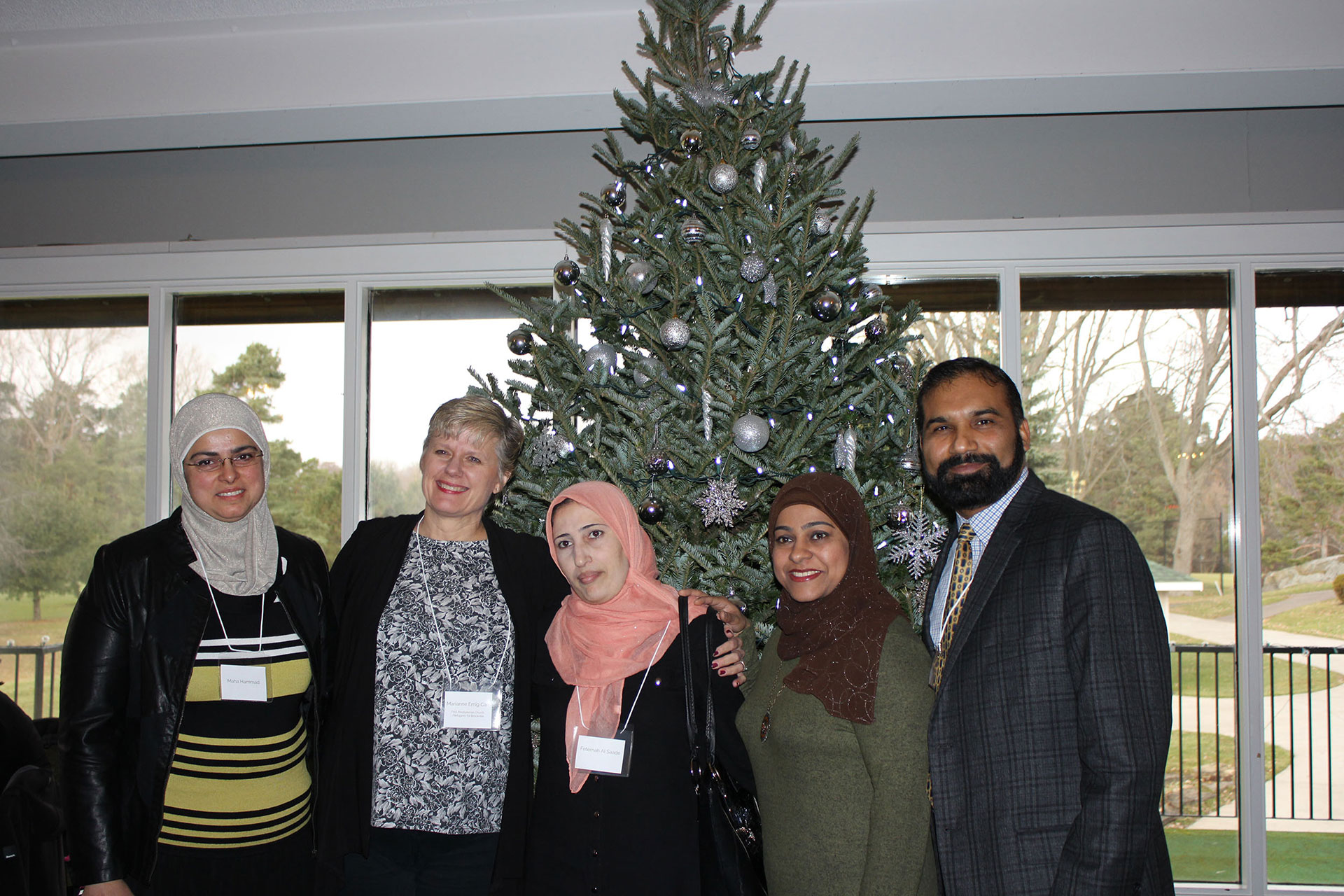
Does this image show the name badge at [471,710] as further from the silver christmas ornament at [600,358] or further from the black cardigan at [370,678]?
the silver christmas ornament at [600,358]

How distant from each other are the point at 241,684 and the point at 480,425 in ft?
2.87

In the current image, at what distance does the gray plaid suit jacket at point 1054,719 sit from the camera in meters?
1.44

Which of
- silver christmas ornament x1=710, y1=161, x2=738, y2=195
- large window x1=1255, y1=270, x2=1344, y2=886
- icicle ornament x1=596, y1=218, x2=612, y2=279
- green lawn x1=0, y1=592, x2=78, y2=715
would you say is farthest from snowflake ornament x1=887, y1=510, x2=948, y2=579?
green lawn x1=0, y1=592, x2=78, y2=715

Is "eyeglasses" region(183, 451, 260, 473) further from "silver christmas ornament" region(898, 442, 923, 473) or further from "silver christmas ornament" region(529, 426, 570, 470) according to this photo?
"silver christmas ornament" region(898, 442, 923, 473)

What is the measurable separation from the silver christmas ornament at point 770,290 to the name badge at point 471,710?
1.38 metres

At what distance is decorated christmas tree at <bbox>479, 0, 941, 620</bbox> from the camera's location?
2.33m

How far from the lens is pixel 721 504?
222 cm

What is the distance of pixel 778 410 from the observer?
242 centimetres

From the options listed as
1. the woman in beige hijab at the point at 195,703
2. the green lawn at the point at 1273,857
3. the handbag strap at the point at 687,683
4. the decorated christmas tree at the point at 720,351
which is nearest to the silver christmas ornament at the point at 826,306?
the decorated christmas tree at the point at 720,351

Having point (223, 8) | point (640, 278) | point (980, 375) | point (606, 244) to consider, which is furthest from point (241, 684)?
point (223, 8)

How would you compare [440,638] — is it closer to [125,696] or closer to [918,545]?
[125,696]

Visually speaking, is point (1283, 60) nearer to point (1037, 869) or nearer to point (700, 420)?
point (700, 420)

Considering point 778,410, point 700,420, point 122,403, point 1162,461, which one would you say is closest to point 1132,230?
point 1162,461

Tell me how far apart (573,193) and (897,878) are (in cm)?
315
